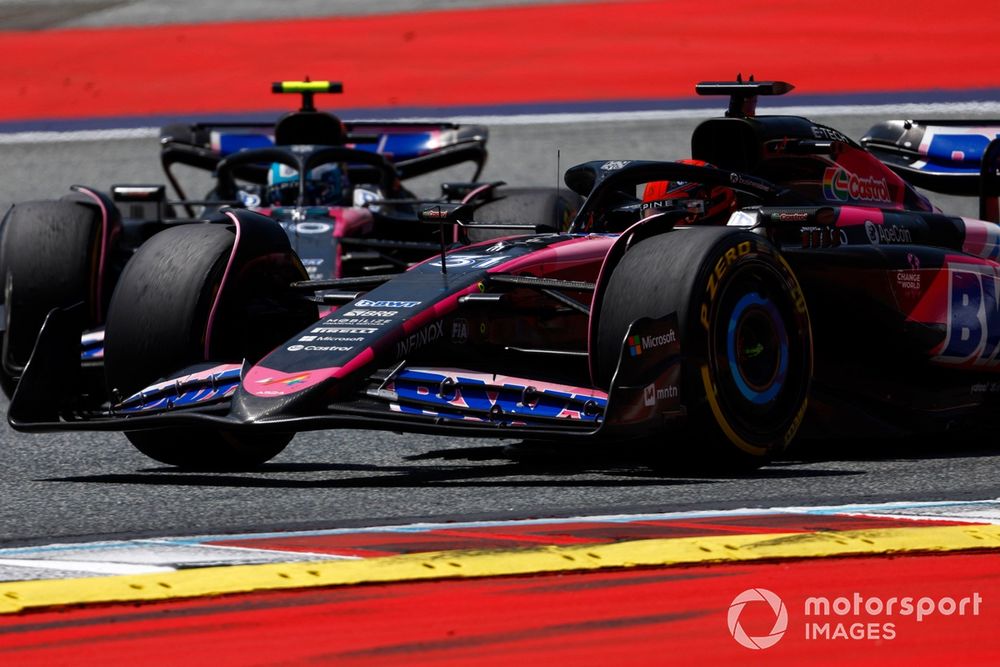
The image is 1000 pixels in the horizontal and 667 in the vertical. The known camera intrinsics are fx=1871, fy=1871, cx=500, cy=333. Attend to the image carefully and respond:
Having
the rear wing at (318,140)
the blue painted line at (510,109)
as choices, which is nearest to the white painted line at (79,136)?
the blue painted line at (510,109)

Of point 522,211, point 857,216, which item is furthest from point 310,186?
point 857,216

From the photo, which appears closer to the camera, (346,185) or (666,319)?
(666,319)

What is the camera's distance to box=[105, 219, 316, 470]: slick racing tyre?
7.01 meters

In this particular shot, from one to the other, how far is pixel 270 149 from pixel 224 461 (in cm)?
639

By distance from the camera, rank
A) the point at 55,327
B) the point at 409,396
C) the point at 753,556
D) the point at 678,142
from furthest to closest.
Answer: the point at 678,142
the point at 55,327
the point at 409,396
the point at 753,556

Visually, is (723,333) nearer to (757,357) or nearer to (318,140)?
(757,357)

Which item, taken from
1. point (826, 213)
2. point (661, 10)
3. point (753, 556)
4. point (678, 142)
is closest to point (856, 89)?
point (678, 142)

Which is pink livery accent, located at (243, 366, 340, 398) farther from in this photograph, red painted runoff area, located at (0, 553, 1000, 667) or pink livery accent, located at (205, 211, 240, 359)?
red painted runoff area, located at (0, 553, 1000, 667)

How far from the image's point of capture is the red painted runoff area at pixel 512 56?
20828mm

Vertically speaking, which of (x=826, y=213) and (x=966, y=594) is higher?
(x=826, y=213)

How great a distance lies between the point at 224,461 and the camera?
7199mm

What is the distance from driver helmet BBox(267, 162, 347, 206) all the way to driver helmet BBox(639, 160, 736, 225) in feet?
17.5

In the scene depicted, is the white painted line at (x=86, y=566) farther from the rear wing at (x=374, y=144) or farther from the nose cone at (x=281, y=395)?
the rear wing at (x=374, y=144)

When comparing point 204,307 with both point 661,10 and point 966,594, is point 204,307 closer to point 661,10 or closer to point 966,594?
point 966,594
